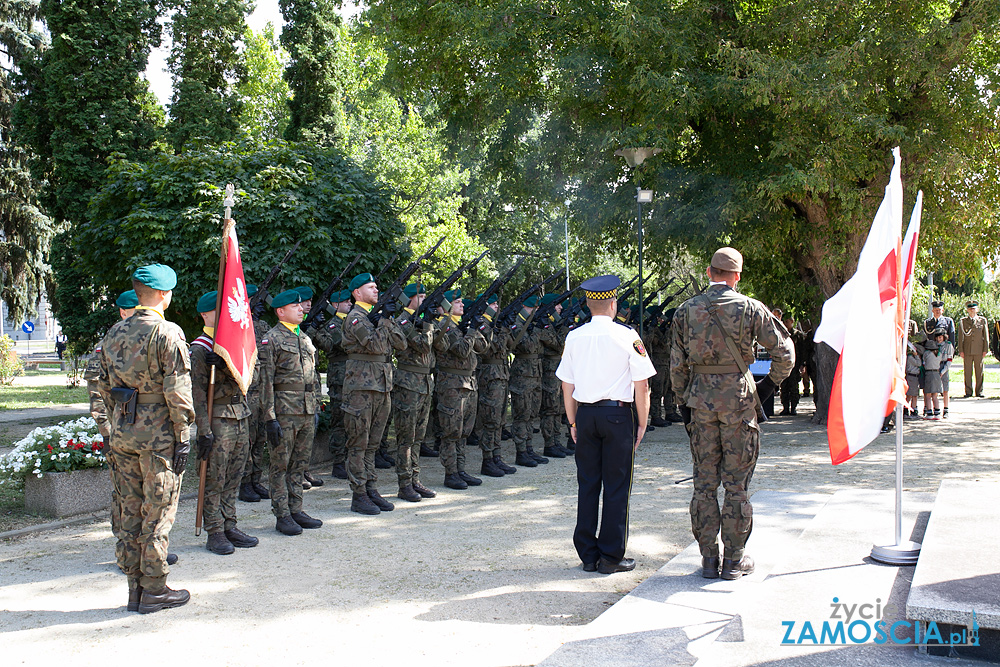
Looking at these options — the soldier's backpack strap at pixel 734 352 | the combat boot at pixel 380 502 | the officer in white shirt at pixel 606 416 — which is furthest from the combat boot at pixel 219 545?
the soldier's backpack strap at pixel 734 352

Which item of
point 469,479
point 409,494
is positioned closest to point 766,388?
point 469,479

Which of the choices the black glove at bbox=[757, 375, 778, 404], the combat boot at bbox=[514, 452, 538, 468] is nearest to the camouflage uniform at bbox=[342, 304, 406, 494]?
the combat boot at bbox=[514, 452, 538, 468]

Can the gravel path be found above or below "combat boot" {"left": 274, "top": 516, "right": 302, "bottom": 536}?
below

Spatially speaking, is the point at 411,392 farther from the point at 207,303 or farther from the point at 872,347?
the point at 872,347

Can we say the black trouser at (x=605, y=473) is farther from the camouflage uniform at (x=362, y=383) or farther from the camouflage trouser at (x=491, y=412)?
the camouflage trouser at (x=491, y=412)

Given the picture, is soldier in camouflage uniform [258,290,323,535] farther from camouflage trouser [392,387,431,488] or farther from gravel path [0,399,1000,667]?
camouflage trouser [392,387,431,488]

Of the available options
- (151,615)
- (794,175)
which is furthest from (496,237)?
(151,615)

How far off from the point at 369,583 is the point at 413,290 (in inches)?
164

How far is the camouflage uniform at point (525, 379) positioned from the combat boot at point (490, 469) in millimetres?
818

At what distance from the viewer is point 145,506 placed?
4.77 m

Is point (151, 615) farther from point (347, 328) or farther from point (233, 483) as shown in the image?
point (347, 328)

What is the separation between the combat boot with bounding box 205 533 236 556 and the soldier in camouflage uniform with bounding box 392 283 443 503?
2066 millimetres

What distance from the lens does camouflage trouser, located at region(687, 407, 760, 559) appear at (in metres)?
4.83

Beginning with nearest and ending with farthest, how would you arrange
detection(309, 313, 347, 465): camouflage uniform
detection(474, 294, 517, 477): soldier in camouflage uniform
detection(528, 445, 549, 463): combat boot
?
detection(474, 294, 517, 477): soldier in camouflage uniform
detection(309, 313, 347, 465): camouflage uniform
detection(528, 445, 549, 463): combat boot
